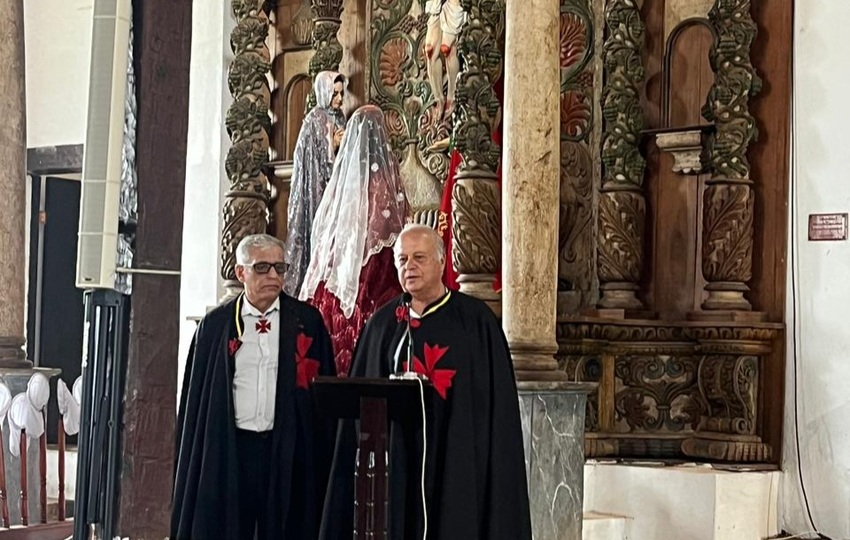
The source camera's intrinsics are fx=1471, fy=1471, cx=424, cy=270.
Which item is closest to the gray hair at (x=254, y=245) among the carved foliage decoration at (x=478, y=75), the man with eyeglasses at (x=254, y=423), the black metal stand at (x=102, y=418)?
the man with eyeglasses at (x=254, y=423)

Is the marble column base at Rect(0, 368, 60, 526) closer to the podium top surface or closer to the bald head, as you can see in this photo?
the bald head

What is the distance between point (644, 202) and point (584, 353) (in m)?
0.97

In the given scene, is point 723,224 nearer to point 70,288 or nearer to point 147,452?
point 147,452

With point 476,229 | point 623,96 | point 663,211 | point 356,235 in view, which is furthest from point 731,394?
point 356,235

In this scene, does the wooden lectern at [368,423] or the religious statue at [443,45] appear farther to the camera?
the religious statue at [443,45]

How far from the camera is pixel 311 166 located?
8750 mm

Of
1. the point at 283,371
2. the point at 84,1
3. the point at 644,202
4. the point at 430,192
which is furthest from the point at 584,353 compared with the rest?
the point at 84,1

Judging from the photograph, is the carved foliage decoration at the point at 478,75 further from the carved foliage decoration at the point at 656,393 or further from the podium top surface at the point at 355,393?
the podium top surface at the point at 355,393

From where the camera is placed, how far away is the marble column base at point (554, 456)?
716cm

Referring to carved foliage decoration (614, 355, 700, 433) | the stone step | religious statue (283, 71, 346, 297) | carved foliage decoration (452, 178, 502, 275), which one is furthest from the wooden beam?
carved foliage decoration (614, 355, 700, 433)

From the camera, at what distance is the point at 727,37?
314 inches

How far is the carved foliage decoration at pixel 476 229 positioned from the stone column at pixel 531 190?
45 cm

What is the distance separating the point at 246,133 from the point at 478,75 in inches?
95.3

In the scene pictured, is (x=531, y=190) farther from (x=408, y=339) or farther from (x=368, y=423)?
(x=368, y=423)
